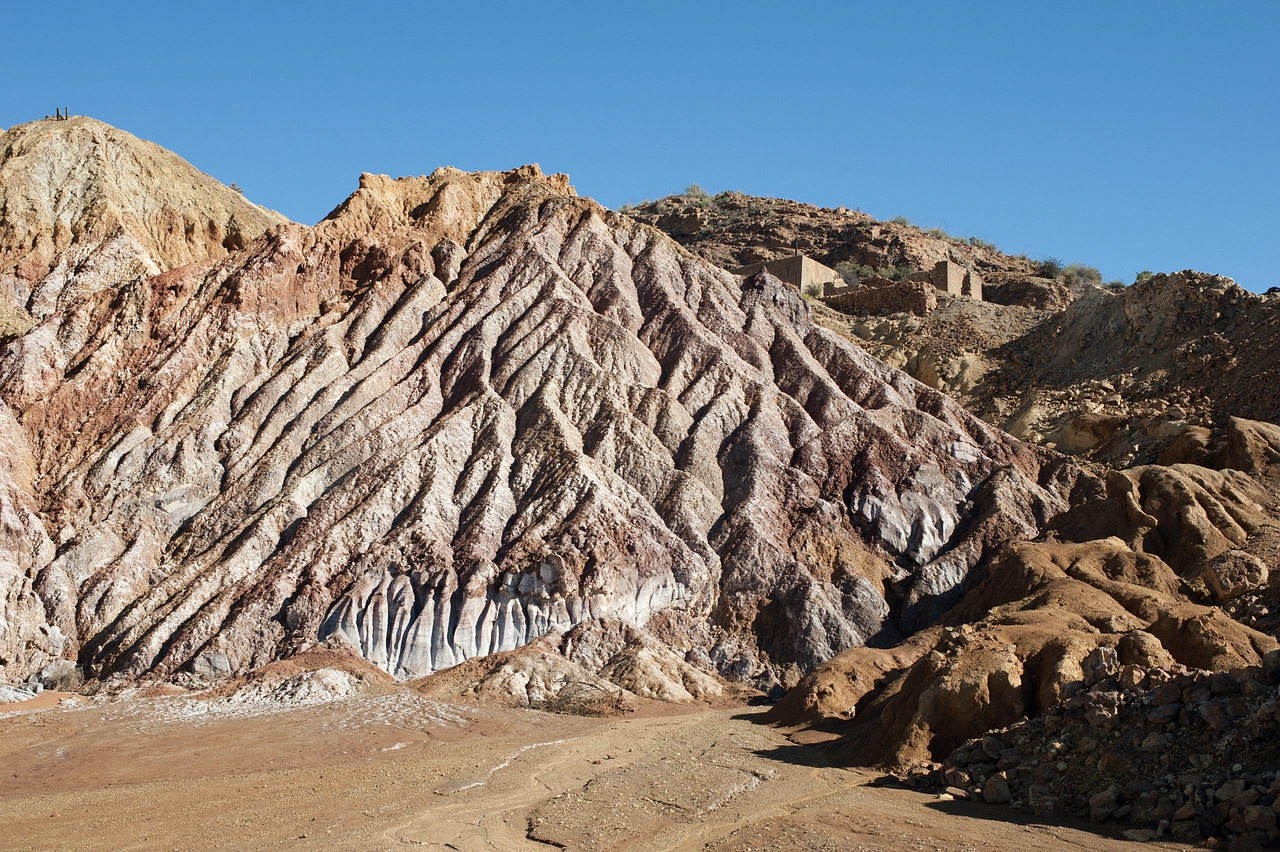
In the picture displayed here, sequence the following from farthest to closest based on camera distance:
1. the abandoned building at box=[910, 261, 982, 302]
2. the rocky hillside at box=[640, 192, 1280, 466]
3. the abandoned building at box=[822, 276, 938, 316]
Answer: the abandoned building at box=[910, 261, 982, 302]
the abandoned building at box=[822, 276, 938, 316]
the rocky hillside at box=[640, 192, 1280, 466]

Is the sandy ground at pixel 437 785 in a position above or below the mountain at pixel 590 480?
below

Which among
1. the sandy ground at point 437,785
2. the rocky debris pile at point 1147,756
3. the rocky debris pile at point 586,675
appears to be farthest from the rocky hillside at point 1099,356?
the sandy ground at point 437,785

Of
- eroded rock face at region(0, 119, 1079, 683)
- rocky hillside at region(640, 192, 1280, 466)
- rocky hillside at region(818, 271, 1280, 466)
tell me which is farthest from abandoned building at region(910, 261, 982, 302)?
eroded rock face at region(0, 119, 1079, 683)

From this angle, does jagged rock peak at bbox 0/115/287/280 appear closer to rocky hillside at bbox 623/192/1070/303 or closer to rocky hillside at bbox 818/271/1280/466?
rocky hillside at bbox 818/271/1280/466

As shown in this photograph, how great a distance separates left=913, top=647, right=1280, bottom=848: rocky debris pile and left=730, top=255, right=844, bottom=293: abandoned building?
42043 millimetres

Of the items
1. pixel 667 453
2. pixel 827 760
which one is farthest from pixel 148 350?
pixel 827 760

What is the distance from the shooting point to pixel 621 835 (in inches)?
644

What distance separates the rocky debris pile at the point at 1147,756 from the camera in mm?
14805

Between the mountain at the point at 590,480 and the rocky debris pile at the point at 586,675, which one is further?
the rocky debris pile at the point at 586,675

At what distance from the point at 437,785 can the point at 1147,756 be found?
11077 mm

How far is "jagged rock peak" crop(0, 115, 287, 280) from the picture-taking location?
44.6 m

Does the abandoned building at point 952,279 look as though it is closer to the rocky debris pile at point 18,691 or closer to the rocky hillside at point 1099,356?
the rocky hillside at point 1099,356

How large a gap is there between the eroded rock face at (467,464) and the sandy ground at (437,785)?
13.4 ft

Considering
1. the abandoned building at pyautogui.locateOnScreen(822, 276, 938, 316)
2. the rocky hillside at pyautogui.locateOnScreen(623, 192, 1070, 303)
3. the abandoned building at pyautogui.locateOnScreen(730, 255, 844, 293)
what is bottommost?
the abandoned building at pyautogui.locateOnScreen(822, 276, 938, 316)
